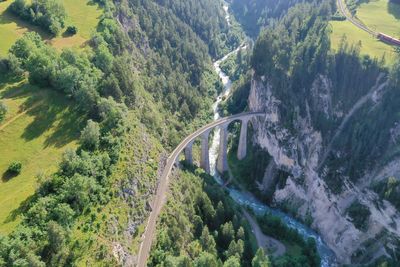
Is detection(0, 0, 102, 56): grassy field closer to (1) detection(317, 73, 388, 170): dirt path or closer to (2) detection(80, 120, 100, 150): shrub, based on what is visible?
(2) detection(80, 120, 100, 150): shrub

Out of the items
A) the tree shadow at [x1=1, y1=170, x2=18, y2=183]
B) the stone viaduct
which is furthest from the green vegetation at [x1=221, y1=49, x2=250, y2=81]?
the tree shadow at [x1=1, y1=170, x2=18, y2=183]

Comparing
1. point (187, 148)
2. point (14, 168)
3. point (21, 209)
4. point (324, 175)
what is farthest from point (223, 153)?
point (21, 209)

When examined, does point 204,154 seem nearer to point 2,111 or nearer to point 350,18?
point 2,111

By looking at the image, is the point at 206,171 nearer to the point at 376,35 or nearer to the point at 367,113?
the point at 367,113

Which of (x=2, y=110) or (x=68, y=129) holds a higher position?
(x=2, y=110)

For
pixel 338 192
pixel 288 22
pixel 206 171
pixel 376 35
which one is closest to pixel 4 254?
pixel 206 171

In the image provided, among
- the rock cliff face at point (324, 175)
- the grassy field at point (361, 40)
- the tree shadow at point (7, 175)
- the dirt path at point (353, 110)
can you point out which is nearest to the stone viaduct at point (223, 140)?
the rock cliff face at point (324, 175)
